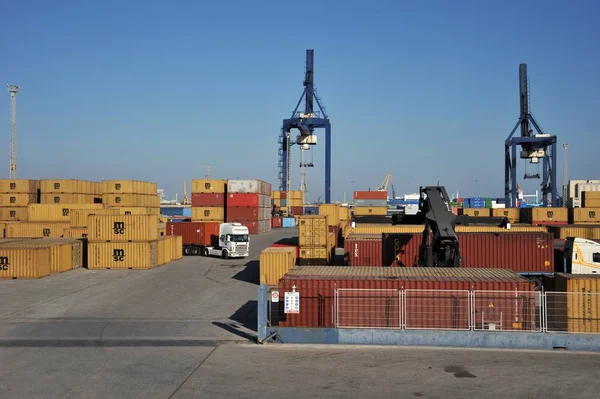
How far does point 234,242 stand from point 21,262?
17.3m

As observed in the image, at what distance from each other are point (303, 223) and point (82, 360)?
2124 cm

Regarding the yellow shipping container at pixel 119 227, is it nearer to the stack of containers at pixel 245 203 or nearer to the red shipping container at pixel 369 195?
the stack of containers at pixel 245 203

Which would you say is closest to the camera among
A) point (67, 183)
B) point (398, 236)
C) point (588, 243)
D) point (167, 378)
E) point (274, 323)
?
point (167, 378)

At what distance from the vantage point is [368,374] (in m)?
15.8

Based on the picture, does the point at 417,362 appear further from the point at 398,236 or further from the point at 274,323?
the point at 398,236

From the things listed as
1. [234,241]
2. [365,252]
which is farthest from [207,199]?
[365,252]

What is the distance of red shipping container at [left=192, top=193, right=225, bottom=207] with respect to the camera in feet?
244

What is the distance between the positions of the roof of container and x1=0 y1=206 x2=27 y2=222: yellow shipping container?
48288mm

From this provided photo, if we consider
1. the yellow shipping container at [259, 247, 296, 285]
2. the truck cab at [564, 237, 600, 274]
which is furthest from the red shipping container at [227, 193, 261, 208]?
the truck cab at [564, 237, 600, 274]

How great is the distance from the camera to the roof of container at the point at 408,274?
2080cm

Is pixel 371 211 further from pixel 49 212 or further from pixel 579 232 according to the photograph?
pixel 49 212

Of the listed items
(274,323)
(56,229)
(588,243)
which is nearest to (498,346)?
(274,323)

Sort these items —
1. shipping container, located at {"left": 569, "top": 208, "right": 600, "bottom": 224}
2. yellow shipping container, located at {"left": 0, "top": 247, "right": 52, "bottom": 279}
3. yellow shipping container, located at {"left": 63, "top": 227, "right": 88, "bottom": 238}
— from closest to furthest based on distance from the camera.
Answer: yellow shipping container, located at {"left": 0, "top": 247, "right": 52, "bottom": 279}, yellow shipping container, located at {"left": 63, "top": 227, "right": 88, "bottom": 238}, shipping container, located at {"left": 569, "top": 208, "right": 600, "bottom": 224}

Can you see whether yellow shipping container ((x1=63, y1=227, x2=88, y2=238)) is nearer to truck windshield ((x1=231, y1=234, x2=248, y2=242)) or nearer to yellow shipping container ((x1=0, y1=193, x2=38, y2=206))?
yellow shipping container ((x1=0, y1=193, x2=38, y2=206))
